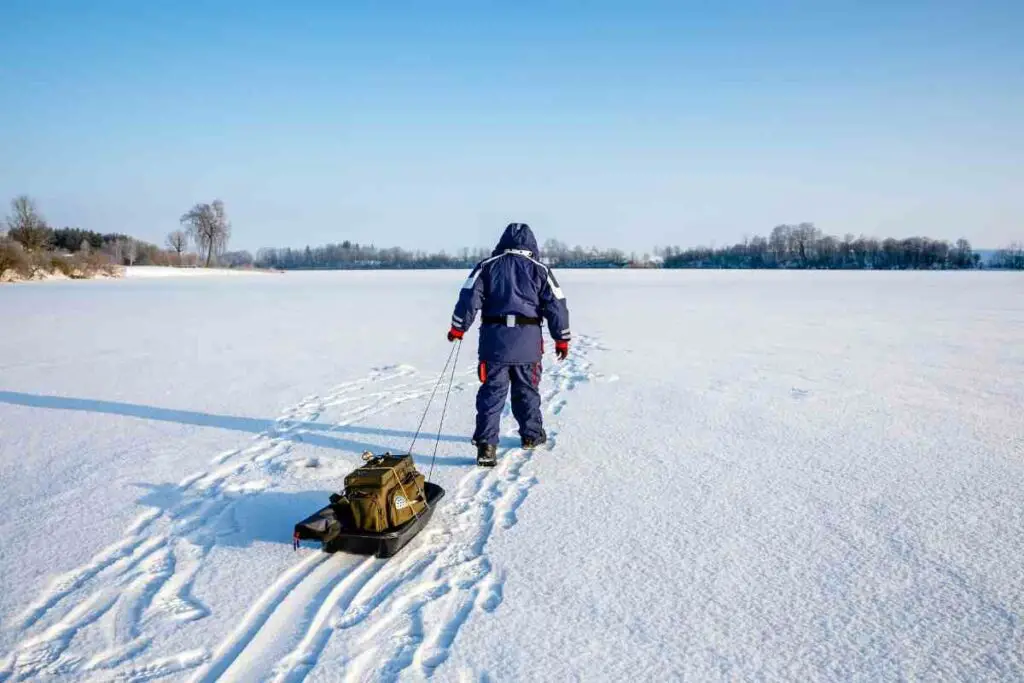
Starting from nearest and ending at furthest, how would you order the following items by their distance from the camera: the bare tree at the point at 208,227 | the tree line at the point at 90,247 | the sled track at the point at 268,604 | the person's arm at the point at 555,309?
the sled track at the point at 268,604 < the person's arm at the point at 555,309 < the tree line at the point at 90,247 < the bare tree at the point at 208,227

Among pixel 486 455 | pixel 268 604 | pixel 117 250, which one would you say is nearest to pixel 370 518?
pixel 268 604

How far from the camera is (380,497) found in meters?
2.73

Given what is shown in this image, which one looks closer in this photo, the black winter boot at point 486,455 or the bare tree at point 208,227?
the black winter boot at point 486,455

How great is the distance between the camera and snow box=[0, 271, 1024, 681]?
2.10m

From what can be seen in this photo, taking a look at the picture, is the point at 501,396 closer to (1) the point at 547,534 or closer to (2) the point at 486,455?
(2) the point at 486,455

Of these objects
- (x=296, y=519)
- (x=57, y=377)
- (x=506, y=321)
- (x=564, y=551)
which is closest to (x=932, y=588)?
(x=564, y=551)

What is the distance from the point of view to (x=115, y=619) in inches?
90.3

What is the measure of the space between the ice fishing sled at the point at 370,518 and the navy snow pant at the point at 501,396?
3.76 ft

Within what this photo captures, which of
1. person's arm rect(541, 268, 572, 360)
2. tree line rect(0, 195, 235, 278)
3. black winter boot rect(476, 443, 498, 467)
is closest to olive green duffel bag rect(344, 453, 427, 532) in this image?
black winter boot rect(476, 443, 498, 467)

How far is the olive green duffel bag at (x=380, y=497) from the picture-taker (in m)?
2.73

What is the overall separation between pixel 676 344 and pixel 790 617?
7726 millimetres

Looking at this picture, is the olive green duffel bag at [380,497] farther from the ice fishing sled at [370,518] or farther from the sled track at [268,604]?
the sled track at [268,604]

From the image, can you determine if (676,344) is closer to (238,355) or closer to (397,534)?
(238,355)

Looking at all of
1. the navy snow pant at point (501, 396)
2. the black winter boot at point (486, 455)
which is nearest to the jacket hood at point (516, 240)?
the navy snow pant at point (501, 396)
